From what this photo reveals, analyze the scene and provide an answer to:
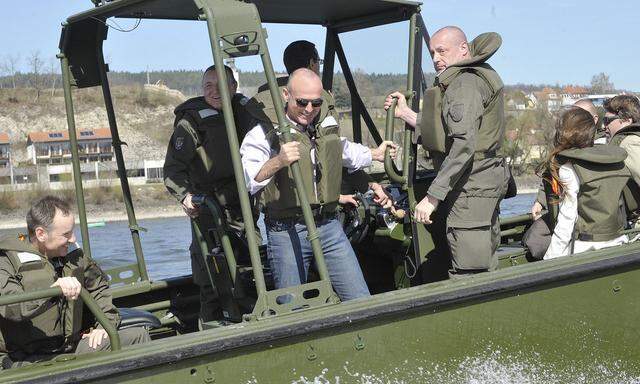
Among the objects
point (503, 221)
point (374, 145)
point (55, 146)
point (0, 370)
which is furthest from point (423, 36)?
point (55, 146)

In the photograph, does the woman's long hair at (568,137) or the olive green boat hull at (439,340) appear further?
the woman's long hair at (568,137)

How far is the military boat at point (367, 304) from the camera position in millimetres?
4609

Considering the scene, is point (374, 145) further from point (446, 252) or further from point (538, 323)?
point (538, 323)

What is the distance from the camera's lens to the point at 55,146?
6081 centimetres

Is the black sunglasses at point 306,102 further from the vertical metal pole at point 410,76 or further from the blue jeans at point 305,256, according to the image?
the vertical metal pole at point 410,76

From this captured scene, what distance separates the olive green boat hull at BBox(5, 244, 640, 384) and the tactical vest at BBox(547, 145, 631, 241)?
0.25m

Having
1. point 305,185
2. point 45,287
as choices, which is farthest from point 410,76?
point 45,287

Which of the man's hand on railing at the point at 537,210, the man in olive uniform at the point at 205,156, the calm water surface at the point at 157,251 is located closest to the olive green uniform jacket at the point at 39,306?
the man in olive uniform at the point at 205,156

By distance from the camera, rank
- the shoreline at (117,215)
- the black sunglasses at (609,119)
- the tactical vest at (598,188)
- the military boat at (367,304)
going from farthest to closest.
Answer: the shoreline at (117,215) → the black sunglasses at (609,119) → the tactical vest at (598,188) → the military boat at (367,304)

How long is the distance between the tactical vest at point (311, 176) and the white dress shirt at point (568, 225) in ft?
4.48

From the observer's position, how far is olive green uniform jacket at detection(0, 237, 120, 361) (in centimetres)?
469

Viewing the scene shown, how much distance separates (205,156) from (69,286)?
6.34 feet

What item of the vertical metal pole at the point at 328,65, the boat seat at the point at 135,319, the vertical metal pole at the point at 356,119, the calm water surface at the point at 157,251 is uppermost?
the vertical metal pole at the point at 328,65

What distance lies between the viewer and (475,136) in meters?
5.36
